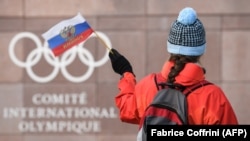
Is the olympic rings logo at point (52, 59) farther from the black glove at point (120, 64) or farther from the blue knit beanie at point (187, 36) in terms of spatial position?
the blue knit beanie at point (187, 36)

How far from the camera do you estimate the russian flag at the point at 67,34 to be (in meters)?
3.47

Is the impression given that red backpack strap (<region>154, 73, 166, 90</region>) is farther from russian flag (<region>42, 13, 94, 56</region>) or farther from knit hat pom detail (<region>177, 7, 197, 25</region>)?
russian flag (<region>42, 13, 94, 56</region>)

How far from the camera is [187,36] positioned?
8.87ft

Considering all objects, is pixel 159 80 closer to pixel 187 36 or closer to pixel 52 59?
pixel 187 36

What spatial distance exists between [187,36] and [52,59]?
4.39 meters

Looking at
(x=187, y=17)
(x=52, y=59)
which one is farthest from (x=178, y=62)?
(x=52, y=59)

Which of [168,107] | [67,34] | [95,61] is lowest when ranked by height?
[95,61]

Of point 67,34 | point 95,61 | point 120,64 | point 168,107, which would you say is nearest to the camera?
point 168,107

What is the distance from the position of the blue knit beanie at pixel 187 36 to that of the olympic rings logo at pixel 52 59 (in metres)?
4.20

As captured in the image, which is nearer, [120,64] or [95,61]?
[120,64]

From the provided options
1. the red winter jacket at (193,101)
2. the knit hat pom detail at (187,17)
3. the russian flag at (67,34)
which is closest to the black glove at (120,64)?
the red winter jacket at (193,101)

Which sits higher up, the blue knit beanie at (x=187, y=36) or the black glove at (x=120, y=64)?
the blue knit beanie at (x=187, y=36)

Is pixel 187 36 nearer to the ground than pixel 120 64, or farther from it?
farther from it

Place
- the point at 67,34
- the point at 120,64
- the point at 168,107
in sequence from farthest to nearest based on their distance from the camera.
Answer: the point at 67,34 < the point at 120,64 < the point at 168,107
